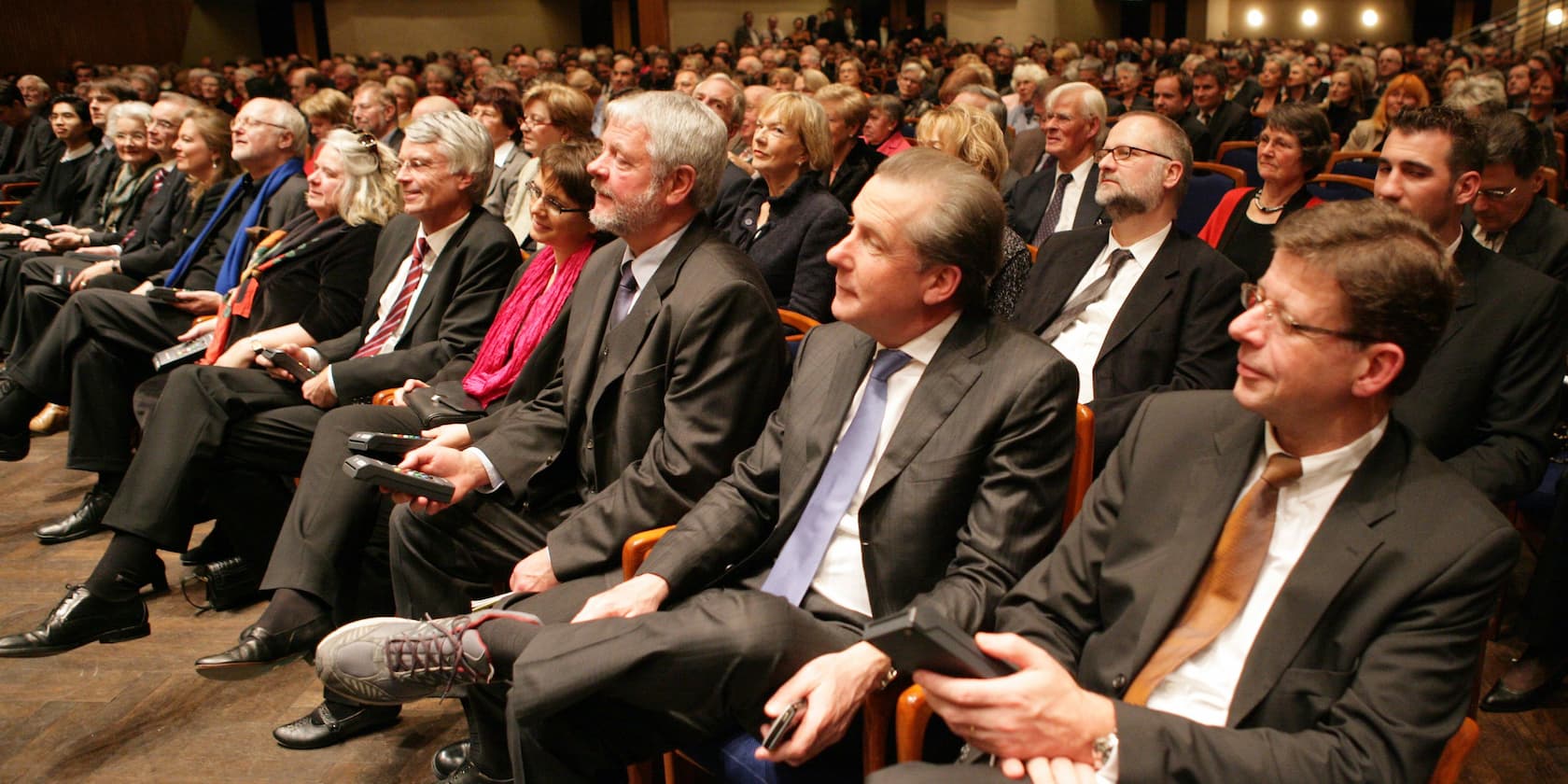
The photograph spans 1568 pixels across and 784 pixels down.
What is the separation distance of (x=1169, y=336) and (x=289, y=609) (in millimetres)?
1978

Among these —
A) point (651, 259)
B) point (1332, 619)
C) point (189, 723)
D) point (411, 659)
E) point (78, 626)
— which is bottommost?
point (189, 723)

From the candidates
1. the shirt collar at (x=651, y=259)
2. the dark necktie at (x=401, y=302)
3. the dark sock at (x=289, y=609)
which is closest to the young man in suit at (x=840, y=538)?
the shirt collar at (x=651, y=259)

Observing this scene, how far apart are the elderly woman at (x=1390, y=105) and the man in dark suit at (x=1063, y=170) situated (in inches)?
110

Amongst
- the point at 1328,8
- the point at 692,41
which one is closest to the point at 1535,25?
the point at 1328,8

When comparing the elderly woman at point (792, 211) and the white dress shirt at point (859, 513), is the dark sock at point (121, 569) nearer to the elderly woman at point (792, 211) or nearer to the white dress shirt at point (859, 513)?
the elderly woman at point (792, 211)

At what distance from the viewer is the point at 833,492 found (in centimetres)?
185

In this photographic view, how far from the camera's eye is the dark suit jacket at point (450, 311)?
307 centimetres

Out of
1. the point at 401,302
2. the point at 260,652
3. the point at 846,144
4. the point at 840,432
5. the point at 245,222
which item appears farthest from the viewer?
the point at 846,144

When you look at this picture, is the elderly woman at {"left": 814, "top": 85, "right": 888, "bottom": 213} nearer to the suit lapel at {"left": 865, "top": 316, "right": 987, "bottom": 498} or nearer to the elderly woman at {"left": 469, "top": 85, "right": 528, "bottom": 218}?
the elderly woman at {"left": 469, "top": 85, "right": 528, "bottom": 218}

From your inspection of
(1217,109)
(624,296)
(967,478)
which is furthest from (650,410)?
(1217,109)

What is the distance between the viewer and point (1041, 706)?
52.5 inches

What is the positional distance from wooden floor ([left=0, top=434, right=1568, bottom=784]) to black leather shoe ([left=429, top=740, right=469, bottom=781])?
49 millimetres

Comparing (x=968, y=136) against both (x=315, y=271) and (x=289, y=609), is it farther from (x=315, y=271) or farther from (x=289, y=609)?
(x=289, y=609)

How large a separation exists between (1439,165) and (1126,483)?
126 centimetres
